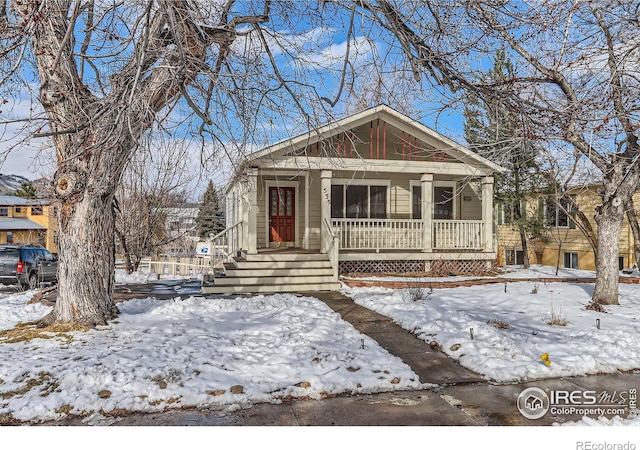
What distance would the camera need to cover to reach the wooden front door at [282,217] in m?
14.8

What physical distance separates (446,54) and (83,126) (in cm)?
466

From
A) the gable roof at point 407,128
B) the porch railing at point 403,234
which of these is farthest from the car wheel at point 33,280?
the porch railing at point 403,234

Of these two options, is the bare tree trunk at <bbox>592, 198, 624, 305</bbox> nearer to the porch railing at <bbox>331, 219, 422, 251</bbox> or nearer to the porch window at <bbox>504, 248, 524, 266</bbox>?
the porch railing at <bbox>331, 219, 422, 251</bbox>

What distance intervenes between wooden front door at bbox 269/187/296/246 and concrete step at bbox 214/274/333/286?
327cm

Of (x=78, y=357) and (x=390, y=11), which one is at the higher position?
(x=390, y=11)

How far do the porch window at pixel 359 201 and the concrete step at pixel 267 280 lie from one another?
11.6ft

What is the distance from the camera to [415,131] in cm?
1384

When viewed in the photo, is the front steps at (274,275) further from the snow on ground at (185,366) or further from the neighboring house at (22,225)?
the neighboring house at (22,225)

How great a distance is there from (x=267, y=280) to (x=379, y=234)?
4448 millimetres

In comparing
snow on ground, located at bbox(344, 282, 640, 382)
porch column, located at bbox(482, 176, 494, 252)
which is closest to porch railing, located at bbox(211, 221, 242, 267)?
snow on ground, located at bbox(344, 282, 640, 382)

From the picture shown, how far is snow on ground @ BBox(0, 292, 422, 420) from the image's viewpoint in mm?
4184

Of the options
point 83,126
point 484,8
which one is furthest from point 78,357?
point 484,8

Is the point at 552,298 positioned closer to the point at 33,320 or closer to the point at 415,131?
the point at 415,131

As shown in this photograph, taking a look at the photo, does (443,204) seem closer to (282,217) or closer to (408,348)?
(282,217)
